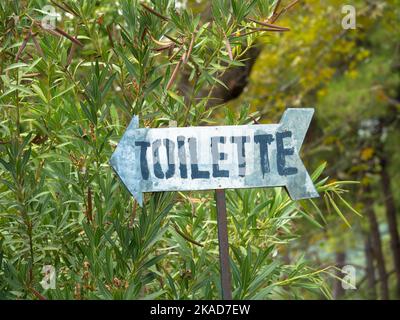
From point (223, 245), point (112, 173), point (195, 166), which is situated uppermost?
point (112, 173)

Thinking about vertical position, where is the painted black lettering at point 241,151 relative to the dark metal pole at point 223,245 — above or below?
above

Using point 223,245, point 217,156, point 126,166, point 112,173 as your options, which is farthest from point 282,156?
point 112,173

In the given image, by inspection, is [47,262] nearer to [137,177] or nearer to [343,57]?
[137,177]

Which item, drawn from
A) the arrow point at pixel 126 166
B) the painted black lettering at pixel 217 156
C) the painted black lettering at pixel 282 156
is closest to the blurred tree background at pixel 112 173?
the arrow point at pixel 126 166

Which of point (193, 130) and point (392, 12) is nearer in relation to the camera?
point (193, 130)

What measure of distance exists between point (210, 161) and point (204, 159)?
2 cm

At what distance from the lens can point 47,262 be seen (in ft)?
10.3

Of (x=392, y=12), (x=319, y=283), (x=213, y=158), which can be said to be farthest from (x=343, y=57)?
(x=213, y=158)

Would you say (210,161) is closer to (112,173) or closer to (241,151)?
(241,151)

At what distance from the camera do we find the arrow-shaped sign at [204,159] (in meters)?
2.61

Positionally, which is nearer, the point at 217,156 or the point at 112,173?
the point at 217,156

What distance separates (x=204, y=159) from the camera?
103 inches

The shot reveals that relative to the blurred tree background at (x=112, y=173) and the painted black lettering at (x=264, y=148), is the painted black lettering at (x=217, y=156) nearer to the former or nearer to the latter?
the painted black lettering at (x=264, y=148)

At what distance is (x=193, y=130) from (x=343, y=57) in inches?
368
